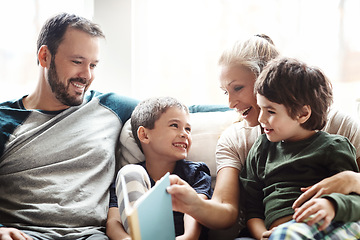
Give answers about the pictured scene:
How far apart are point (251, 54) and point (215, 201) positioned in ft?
1.83

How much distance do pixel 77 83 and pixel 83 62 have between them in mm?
89

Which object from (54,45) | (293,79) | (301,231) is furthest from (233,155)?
(54,45)

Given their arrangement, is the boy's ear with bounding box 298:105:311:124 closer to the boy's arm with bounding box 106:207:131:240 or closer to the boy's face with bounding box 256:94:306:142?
the boy's face with bounding box 256:94:306:142

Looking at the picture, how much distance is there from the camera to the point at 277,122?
4.32 feet

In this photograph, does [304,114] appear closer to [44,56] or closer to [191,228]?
[191,228]

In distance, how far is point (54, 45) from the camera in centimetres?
169

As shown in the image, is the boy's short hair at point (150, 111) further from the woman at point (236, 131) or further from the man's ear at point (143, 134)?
the woman at point (236, 131)

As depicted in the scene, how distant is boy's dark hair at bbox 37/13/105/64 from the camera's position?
169 cm

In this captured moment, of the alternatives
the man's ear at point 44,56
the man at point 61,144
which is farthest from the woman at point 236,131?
the man's ear at point 44,56

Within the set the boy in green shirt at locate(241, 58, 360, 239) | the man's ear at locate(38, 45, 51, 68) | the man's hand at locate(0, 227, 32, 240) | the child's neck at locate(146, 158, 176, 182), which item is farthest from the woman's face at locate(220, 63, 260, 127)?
the man's hand at locate(0, 227, 32, 240)

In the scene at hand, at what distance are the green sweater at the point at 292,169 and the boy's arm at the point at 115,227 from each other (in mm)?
437

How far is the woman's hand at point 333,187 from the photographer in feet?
3.87

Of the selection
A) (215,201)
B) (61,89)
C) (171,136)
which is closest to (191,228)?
(215,201)

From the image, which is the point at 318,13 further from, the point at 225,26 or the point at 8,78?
the point at 8,78
